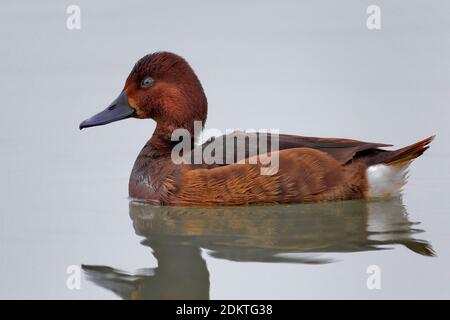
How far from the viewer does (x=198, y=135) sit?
8.52 meters

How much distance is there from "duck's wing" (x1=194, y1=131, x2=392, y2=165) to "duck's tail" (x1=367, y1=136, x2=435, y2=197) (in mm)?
135

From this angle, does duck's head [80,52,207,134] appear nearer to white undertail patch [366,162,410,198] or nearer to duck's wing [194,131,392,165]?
duck's wing [194,131,392,165]

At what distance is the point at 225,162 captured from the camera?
7.96m

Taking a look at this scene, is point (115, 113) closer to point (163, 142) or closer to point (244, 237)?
point (163, 142)

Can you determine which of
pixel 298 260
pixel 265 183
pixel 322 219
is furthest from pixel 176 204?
pixel 298 260

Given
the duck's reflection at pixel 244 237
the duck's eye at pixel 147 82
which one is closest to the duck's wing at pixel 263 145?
the duck's reflection at pixel 244 237

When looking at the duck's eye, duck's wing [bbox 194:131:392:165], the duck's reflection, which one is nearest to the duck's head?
the duck's eye

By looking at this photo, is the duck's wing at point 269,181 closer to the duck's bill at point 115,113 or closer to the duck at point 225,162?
the duck at point 225,162

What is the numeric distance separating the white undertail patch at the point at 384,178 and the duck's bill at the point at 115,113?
236cm

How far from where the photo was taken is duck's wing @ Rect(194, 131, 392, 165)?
7.97 m

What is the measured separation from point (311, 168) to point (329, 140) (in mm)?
413

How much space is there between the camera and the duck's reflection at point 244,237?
6055 millimetres
